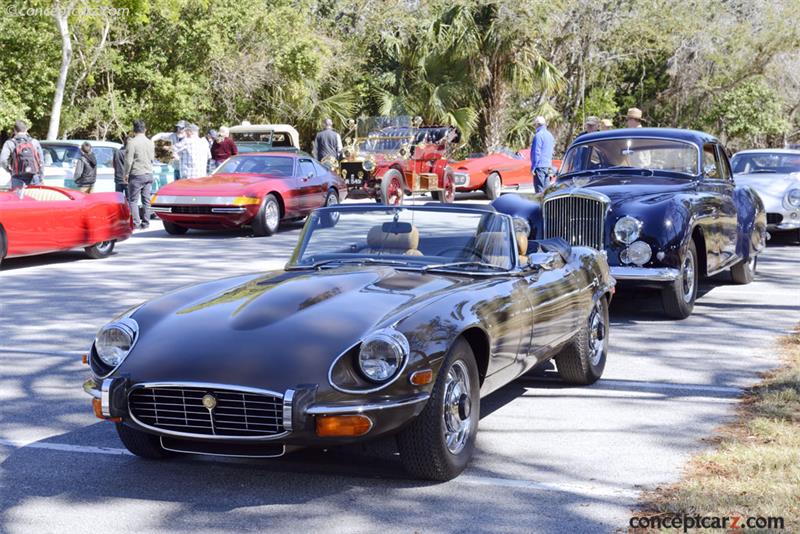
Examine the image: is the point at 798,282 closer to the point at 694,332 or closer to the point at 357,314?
the point at 694,332

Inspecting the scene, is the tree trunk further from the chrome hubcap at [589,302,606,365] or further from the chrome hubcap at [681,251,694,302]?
the chrome hubcap at [589,302,606,365]

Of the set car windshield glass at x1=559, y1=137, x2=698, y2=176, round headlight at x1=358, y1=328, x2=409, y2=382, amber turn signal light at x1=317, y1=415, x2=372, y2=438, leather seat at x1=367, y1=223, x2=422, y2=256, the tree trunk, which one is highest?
the tree trunk

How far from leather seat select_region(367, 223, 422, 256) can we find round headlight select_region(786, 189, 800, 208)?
11865 mm

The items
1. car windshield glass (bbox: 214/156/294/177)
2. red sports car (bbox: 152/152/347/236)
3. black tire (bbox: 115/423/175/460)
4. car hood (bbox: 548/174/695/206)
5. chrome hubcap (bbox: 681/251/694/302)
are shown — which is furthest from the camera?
car windshield glass (bbox: 214/156/294/177)

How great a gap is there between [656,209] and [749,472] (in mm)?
5231

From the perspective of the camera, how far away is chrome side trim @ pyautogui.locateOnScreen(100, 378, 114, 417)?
493 centimetres

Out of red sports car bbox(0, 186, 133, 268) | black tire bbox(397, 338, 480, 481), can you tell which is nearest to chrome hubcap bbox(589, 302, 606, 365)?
black tire bbox(397, 338, 480, 481)

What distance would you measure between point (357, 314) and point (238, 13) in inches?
1140

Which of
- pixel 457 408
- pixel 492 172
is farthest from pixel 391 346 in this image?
pixel 492 172

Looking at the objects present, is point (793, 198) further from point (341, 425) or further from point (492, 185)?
point (341, 425)

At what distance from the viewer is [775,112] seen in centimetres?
4372

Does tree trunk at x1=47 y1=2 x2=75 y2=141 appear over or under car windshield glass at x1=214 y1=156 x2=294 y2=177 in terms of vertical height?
over

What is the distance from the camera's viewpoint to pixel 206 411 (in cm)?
477

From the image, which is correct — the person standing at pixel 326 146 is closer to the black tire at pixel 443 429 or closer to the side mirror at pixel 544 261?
the side mirror at pixel 544 261
